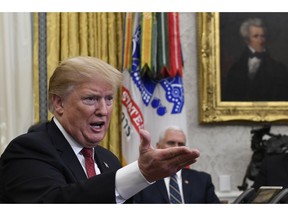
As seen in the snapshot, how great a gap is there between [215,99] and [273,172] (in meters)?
1.39

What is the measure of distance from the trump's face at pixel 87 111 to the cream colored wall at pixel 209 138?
4886 millimetres

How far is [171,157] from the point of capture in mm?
1871

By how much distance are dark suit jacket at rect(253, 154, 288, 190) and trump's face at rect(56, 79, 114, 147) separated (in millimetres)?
3953

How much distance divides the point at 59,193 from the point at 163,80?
478 cm

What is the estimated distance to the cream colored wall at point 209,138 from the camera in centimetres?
738

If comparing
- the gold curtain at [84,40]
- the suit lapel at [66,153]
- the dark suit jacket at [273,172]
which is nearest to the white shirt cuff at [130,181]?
the suit lapel at [66,153]

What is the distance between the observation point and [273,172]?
6293 millimetres

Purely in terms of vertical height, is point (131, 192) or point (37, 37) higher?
point (37, 37)

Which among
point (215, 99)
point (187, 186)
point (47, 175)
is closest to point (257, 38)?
point (215, 99)

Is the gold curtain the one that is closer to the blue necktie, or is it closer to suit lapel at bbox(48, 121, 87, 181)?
the blue necktie

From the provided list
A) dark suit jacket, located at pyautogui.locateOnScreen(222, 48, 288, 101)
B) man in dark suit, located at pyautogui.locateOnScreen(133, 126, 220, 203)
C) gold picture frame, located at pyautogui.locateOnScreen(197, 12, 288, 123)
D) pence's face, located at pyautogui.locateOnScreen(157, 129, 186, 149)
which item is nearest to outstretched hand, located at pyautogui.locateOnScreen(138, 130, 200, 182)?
man in dark suit, located at pyautogui.locateOnScreen(133, 126, 220, 203)

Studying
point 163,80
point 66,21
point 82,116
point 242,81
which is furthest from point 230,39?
point 82,116

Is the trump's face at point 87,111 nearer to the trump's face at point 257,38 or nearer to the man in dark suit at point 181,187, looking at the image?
the man in dark suit at point 181,187

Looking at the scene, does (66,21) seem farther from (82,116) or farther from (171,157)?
(171,157)
